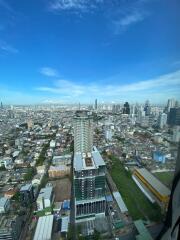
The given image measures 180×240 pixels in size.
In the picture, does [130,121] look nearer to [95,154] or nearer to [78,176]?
[95,154]

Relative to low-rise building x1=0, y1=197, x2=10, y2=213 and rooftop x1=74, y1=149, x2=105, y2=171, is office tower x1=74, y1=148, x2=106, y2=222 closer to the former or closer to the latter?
rooftop x1=74, y1=149, x2=105, y2=171

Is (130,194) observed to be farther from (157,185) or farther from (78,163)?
(157,185)

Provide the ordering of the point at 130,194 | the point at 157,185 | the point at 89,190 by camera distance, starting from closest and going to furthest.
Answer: the point at 157,185
the point at 89,190
the point at 130,194

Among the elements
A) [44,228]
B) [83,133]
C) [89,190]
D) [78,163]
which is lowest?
[44,228]

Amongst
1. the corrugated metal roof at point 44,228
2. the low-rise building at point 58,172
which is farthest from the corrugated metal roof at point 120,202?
the low-rise building at point 58,172

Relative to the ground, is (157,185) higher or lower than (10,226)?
higher

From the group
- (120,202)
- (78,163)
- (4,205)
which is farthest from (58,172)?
(120,202)
